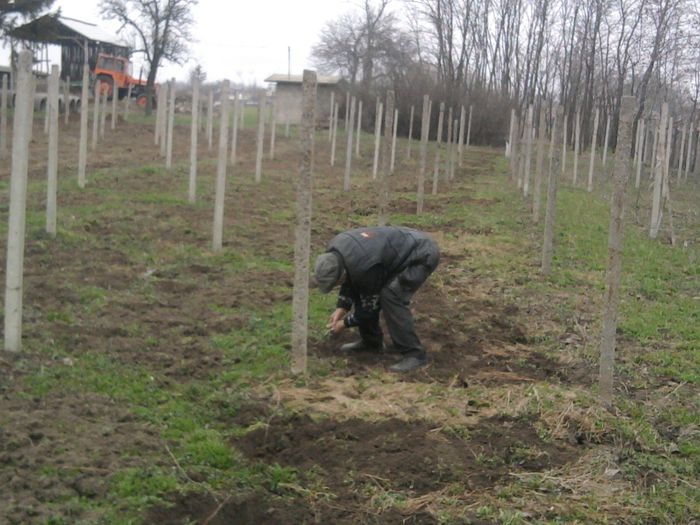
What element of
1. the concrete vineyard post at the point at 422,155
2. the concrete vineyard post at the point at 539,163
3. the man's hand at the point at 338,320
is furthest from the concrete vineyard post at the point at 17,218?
the concrete vineyard post at the point at 422,155

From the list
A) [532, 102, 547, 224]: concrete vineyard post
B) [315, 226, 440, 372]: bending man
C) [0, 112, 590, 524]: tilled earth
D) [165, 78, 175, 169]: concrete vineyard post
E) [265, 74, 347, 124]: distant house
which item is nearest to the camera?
[0, 112, 590, 524]: tilled earth

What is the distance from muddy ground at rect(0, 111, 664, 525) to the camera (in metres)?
3.96

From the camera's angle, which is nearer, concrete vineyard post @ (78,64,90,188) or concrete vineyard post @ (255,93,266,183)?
concrete vineyard post @ (78,64,90,188)

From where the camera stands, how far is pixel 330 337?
6.84 meters

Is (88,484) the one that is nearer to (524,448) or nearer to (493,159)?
(524,448)

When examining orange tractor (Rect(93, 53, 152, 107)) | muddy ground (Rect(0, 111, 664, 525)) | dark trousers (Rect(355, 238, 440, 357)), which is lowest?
muddy ground (Rect(0, 111, 664, 525))

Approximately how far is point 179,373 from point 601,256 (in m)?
6.97

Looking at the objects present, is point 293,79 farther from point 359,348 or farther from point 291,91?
point 359,348

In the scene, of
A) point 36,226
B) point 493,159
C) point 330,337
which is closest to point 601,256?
point 330,337

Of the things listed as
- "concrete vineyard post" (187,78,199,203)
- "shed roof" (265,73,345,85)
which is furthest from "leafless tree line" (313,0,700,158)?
"concrete vineyard post" (187,78,199,203)

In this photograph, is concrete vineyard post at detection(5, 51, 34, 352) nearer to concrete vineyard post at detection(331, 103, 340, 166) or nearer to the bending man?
the bending man

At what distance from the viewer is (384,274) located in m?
6.14

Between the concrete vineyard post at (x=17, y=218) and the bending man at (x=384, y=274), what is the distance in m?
1.93

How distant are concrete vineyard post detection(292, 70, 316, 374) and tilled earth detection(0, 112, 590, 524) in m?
0.44
